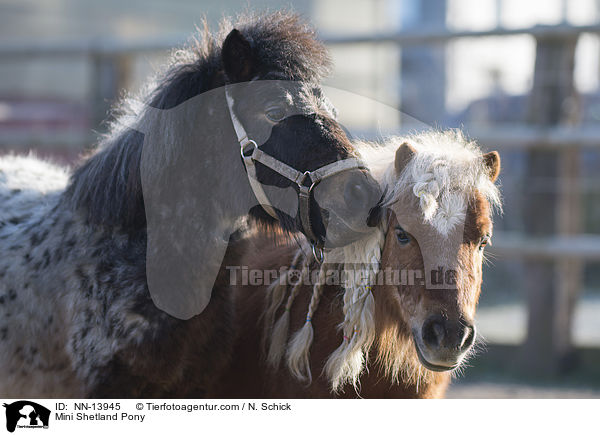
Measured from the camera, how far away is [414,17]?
15047mm

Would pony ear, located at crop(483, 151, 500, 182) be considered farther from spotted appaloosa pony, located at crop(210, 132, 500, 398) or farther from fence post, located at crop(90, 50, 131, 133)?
fence post, located at crop(90, 50, 131, 133)

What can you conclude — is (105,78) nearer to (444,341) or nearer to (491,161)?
(491,161)

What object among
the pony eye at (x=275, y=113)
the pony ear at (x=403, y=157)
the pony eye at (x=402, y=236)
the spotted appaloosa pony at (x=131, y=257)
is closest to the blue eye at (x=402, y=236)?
the pony eye at (x=402, y=236)

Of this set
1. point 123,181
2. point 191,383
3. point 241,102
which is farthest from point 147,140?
point 191,383

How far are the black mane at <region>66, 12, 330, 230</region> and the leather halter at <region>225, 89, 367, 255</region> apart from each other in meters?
0.17

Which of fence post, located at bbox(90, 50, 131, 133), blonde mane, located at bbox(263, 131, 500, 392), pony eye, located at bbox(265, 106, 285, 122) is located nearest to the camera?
blonde mane, located at bbox(263, 131, 500, 392)

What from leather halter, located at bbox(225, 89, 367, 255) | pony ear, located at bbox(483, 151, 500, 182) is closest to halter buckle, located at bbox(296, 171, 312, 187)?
leather halter, located at bbox(225, 89, 367, 255)

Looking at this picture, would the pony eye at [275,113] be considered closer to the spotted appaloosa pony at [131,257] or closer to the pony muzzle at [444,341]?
the spotted appaloosa pony at [131,257]

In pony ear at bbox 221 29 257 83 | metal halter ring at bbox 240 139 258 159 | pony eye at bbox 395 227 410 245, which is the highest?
pony ear at bbox 221 29 257 83

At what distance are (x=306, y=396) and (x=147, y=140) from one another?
107cm
